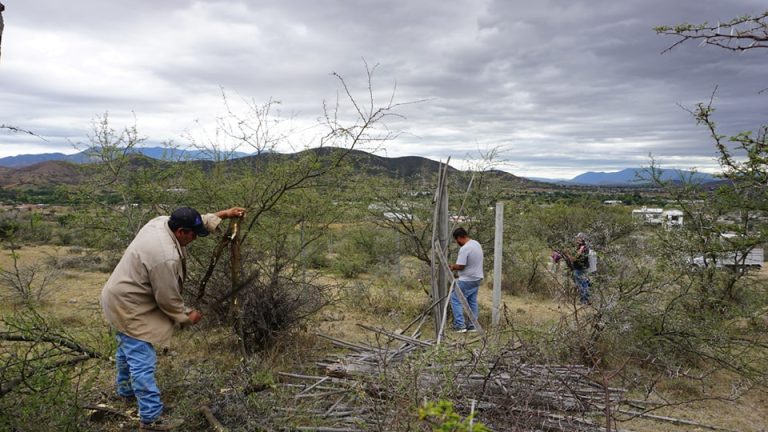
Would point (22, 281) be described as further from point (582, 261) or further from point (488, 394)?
point (582, 261)

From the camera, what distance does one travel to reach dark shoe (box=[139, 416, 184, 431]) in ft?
13.3

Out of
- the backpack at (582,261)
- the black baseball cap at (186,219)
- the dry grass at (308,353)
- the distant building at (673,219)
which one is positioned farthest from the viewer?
A: the backpack at (582,261)

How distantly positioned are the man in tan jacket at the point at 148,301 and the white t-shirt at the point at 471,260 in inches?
174

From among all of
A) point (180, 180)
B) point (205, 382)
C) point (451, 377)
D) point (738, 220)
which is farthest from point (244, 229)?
point (738, 220)

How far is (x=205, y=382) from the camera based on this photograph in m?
4.68

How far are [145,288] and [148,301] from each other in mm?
132

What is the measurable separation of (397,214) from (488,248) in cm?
211

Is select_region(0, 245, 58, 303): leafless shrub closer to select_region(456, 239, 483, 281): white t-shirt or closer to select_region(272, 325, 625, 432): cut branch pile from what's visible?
select_region(272, 325, 625, 432): cut branch pile

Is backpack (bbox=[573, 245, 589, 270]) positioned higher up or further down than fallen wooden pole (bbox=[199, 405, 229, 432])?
higher up

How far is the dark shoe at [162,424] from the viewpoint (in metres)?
4.05

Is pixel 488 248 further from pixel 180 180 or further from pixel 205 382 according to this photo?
pixel 205 382

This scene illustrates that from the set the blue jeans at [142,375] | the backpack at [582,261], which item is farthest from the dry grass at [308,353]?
the backpack at [582,261]

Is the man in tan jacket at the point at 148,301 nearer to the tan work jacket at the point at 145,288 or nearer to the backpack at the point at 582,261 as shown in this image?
the tan work jacket at the point at 145,288

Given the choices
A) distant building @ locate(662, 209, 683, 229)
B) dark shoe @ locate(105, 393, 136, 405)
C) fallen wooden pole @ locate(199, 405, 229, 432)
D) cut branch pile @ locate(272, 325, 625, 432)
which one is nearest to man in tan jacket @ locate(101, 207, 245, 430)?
fallen wooden pole @ locate(199, 405, 229, 432)
